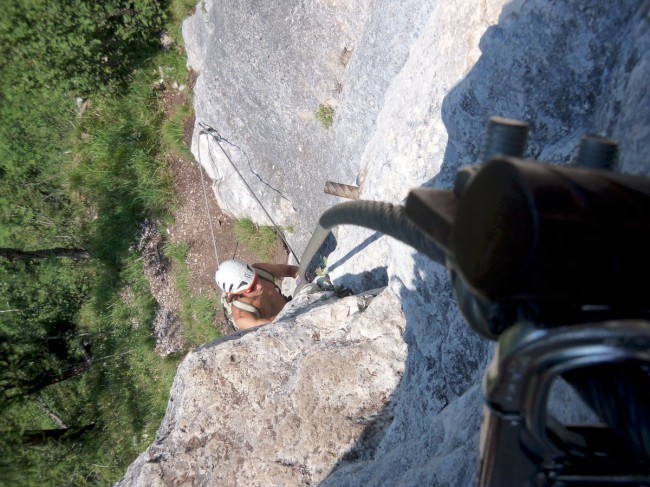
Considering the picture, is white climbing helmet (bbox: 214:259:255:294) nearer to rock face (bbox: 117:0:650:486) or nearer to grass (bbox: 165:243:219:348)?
rock face (bbox: 117:0:650:486)

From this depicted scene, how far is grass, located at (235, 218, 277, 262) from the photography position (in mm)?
7559

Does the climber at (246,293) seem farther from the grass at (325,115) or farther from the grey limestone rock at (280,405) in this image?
the grey limestone rock at (280,405)

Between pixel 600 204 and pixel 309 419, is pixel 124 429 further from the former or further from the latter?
pixel 600 204

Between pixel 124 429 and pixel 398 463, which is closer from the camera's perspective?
pixel 398 463

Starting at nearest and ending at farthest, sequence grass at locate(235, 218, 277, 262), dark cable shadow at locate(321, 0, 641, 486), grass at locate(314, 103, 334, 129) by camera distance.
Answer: dark cable shadow at locate(321, 0, 641, 486)
grass at locate(314, 103, 334, 129)
grass at locate(235, 218, 277, 262)

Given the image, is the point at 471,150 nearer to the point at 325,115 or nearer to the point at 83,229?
the point at 325,115

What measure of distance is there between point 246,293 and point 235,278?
249 mm

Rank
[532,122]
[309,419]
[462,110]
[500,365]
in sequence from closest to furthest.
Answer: [500,365] → [532,122] → [462,110] → [309,419]

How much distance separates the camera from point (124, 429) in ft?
28.9

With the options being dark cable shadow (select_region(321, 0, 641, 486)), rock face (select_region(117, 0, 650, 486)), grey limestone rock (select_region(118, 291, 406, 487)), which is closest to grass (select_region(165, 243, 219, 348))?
rock face (select_region(117, 0, 650, 486))

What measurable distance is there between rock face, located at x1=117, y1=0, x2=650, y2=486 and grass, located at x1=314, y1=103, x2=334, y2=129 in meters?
0.79

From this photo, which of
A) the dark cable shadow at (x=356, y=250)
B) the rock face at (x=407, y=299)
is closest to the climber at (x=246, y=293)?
the dark cable shadow at (x=356, y=250)

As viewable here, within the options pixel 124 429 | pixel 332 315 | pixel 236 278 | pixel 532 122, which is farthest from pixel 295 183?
pixel 124 429

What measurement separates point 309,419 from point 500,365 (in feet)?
7.00
